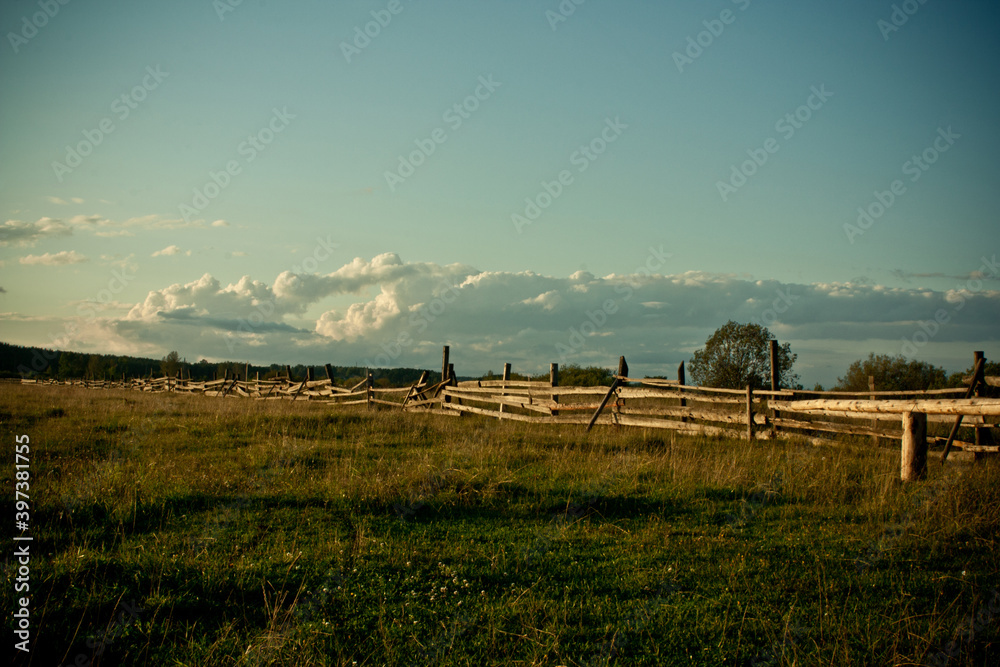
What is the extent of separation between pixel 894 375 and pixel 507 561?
3197 cm

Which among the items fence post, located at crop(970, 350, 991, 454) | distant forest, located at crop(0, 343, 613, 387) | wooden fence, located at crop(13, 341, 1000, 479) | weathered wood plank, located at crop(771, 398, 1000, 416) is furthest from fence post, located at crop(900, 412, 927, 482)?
distant forest, located at crop(0, 343, 613, 387)

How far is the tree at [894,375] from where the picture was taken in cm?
2736

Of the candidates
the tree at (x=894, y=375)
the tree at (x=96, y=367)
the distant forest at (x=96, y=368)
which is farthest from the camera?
the tree at (x=96, y=367)

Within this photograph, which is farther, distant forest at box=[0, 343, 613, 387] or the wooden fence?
distant forest at box=[0, 343, 613, 387]

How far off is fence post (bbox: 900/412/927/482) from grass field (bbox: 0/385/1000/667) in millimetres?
272

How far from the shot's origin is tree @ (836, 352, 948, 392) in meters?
27.4

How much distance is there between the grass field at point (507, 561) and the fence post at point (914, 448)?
0.27 m

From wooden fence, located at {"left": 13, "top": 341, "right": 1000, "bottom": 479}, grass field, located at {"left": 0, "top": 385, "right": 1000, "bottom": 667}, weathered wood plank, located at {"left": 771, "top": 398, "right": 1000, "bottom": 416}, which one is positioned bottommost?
grass field, located at {"left": 0, "top": 385, "right": 1000, "bottom": 667}

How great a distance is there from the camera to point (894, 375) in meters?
28.4

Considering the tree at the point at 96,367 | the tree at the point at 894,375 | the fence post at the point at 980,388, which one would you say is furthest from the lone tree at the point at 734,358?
the tree at the point at 96,367

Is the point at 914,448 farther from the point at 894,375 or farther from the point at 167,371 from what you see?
the point at 167,371

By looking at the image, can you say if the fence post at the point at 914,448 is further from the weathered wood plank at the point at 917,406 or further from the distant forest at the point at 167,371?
the distant forest at the point at 167,371

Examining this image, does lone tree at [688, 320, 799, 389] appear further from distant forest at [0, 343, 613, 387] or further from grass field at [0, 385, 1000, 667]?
grass field at [0, 385, 1000, 667]

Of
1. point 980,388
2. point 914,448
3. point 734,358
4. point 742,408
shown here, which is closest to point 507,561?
point 914,448
